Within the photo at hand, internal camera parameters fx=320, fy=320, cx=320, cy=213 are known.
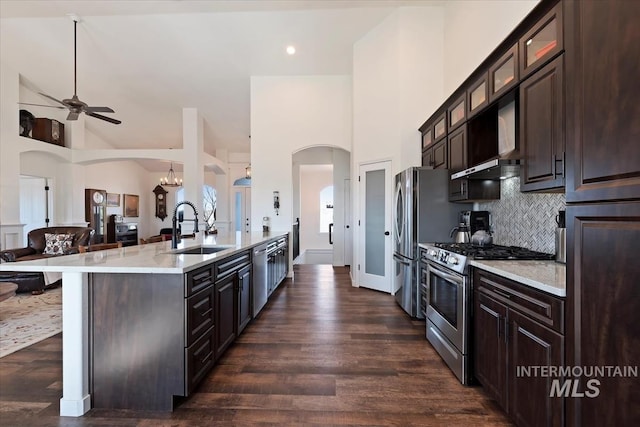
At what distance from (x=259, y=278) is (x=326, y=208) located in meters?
8.48

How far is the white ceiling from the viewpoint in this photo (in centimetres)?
473

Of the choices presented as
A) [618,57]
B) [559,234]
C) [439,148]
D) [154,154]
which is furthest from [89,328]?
[154,154]

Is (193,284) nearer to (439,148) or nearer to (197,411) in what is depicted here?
(197,411)

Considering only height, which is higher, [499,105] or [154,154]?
[154,154]

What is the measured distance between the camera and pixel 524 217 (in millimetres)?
2668

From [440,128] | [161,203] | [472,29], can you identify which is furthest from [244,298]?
[161,203]

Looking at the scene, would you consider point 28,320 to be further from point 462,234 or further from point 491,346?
point 462,234

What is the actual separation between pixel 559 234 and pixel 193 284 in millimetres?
2328

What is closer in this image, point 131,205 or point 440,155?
point 440,155

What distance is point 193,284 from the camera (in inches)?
79.3

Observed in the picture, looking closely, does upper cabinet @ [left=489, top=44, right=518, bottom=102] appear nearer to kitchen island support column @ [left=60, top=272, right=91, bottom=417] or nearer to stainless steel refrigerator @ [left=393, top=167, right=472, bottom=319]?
stainless steel refrigerator @ [left=393, top=167, right=472, bottom=319]

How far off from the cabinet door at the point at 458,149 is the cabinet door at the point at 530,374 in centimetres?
187


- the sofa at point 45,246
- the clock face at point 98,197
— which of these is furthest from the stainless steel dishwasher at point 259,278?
the clock face at point 98,197

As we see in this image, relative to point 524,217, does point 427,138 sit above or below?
above
